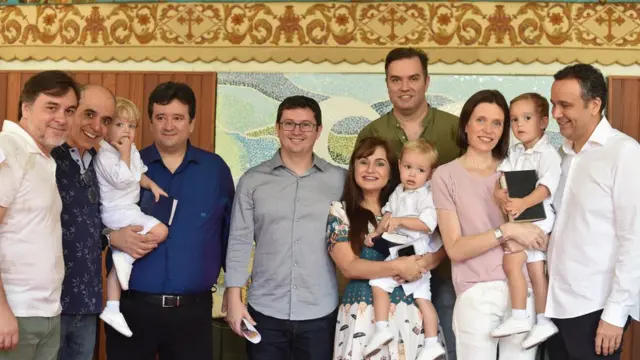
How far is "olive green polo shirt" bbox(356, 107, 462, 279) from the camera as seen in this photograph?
315 cm

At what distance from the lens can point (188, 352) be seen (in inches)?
110

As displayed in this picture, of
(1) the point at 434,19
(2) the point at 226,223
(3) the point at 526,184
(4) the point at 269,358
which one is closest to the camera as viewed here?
(3) the point at 526,184

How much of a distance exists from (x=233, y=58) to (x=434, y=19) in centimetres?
139

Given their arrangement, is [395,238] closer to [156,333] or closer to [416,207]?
[416,207]

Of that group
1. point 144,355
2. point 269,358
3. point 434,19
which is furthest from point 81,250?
point 434,19

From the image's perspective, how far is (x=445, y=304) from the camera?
2.90 meters

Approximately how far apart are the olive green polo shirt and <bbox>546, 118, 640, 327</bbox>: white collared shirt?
2.55 ft

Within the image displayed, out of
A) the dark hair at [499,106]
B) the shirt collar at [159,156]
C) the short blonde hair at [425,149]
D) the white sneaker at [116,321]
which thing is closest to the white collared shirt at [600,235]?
the dark hair at [499,106]

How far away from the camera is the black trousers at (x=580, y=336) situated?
233cm

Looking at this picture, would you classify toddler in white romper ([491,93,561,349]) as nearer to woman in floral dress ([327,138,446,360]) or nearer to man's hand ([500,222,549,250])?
man's hand ([500,222,549,250])

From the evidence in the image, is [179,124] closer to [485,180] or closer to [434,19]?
[485,180]

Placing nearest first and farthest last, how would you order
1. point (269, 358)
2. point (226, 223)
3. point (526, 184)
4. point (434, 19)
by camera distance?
point (526, 184)
point (269, 358)
point (226, 223)
point (434, 19)

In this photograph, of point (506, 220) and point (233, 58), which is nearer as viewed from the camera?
point (506, 220)

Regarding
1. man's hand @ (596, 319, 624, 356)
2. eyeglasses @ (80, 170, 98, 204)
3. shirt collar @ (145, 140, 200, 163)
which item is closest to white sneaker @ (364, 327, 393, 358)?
man's hand @ (596, 319, 624, 356)
